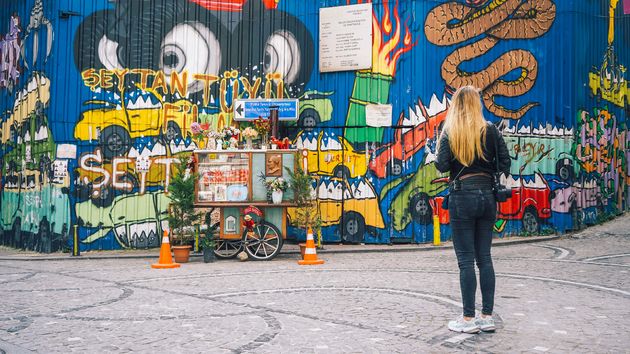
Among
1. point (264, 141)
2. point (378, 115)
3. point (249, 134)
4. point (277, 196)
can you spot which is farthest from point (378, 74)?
point (277, 196)

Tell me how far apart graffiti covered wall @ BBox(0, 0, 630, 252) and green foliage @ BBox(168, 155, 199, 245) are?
3.26 m

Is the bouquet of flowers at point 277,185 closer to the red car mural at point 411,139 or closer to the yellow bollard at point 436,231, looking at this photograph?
the red car mural at point 411,139

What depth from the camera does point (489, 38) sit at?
17047 millimetres

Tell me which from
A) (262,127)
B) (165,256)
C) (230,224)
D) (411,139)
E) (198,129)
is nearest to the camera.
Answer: (165,256)

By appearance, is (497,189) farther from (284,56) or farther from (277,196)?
(284,56)

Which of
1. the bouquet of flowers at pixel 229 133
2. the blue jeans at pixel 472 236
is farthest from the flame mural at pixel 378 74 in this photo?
the blue jeans at pixel 472 236

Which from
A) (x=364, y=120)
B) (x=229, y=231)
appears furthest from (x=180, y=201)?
(x=364, y=120)

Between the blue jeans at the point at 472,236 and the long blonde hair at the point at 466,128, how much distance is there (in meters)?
0.34

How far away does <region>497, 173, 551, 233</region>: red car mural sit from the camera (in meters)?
16.8

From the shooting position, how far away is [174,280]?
10367mm

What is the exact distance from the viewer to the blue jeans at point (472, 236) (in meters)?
5.68

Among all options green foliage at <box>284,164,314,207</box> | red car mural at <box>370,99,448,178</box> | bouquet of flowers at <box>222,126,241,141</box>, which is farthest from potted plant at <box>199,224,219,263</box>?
red car mural at <box>370,99,448,178</box>

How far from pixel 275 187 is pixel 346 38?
557 cm

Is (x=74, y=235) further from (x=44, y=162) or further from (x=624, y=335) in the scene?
(x=624, y=335)
